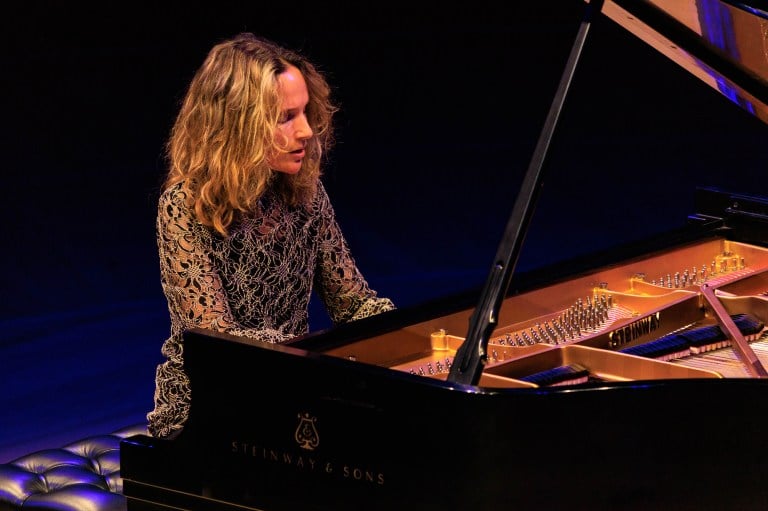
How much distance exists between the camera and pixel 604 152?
6191mm

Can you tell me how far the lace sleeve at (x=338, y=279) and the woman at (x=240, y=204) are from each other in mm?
56

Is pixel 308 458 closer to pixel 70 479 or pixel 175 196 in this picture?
pixel 175 196

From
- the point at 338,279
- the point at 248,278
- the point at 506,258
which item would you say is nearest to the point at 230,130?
the point at 248,278

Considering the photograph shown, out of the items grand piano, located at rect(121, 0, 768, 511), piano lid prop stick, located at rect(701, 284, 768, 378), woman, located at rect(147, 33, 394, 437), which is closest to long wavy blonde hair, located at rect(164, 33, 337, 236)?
woman, located at rect(147, 33, 394, 437)

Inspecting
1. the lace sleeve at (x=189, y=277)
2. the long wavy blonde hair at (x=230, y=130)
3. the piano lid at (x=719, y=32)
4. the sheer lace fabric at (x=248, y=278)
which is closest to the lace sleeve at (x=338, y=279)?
the sheer lace fabric at (x=248, y=278)

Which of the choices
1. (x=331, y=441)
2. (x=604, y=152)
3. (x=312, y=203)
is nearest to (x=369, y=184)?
(x=604, y=152)

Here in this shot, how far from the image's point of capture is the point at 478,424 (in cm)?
199

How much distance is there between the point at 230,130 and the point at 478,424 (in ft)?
3.60

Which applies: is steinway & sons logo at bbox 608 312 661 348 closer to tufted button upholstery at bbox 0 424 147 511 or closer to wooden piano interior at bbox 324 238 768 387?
wooden piano interior at bbox 324 238 768 387

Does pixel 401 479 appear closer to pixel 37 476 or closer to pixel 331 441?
pixel 331 441

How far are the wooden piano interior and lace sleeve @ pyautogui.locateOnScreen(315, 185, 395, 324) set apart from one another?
389 millimetres

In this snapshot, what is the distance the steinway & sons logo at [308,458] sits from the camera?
82.5 inches

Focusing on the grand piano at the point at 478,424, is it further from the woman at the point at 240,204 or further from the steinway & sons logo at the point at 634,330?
the woman at the point at 240,204

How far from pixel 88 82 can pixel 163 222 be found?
265 centimetres
